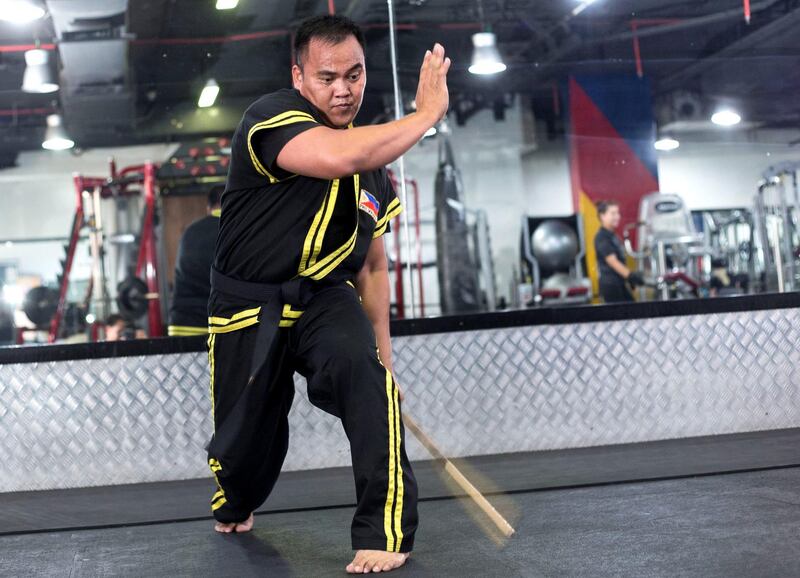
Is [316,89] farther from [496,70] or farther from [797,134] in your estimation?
[797,134]

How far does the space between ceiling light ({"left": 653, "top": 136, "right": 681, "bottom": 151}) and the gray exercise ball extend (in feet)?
4.68

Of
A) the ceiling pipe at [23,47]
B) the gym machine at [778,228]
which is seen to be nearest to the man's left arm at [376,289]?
the ceiling pipe at [23,47]

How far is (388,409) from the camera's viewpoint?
2.17m

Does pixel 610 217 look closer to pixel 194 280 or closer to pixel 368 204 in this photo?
pixel 194 280

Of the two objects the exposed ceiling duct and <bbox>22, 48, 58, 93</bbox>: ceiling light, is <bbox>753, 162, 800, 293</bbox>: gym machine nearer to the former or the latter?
the exposed ceiling duct

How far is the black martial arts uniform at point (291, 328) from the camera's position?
2148mm

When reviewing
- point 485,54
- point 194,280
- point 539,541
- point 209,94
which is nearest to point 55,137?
point 209,94

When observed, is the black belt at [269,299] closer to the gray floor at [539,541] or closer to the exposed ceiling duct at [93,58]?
the gray floor at [539,541]

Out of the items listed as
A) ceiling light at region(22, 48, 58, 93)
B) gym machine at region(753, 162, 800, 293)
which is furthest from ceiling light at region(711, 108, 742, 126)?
ceiling light at region(22, 48, 58, 93)

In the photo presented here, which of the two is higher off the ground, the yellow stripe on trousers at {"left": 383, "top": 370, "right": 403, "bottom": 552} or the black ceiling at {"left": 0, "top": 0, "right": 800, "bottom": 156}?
the black ceiling at {"left": 0, "top": 0, "right": 800, "bottom": 156}

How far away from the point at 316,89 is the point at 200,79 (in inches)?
146

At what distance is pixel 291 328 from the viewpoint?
7.89 ft

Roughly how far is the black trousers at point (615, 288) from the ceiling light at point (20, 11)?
4.62 m

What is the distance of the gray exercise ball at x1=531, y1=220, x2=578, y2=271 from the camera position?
392 inches
